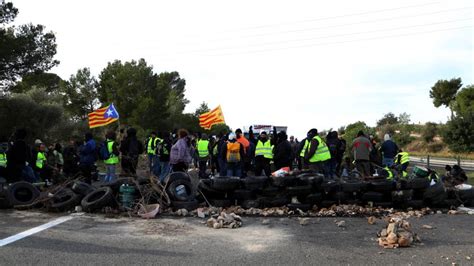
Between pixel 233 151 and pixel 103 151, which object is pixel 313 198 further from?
pixel 103 151

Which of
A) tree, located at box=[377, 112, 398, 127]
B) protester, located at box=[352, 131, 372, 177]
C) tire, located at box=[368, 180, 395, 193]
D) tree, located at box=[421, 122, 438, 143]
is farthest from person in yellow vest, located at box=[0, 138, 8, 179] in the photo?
tree, located at box=[377, 112, 398, 127]

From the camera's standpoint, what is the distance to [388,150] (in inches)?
594

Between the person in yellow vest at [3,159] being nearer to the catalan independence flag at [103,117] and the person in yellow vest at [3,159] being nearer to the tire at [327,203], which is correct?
the tire at [327,203]

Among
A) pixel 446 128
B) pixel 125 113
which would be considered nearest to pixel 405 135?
pixel 446 128

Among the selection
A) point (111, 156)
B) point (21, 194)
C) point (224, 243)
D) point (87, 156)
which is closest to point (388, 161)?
point (111, 156)

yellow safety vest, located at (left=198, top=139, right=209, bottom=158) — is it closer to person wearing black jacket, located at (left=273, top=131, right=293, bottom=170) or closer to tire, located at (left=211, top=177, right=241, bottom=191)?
person wearing black jacket, located at (left=273, top=131, right=293, bottom=170)

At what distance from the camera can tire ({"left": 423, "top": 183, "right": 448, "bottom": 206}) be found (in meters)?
9.45

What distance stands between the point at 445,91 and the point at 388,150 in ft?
205

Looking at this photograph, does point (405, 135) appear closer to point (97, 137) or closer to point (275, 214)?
point (97, 137)

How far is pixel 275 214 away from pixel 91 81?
173ft

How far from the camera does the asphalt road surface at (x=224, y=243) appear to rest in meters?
5.72

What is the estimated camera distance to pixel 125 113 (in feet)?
176

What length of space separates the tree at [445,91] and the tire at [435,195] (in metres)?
64.9

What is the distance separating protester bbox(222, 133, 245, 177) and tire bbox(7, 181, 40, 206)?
17.8ft
